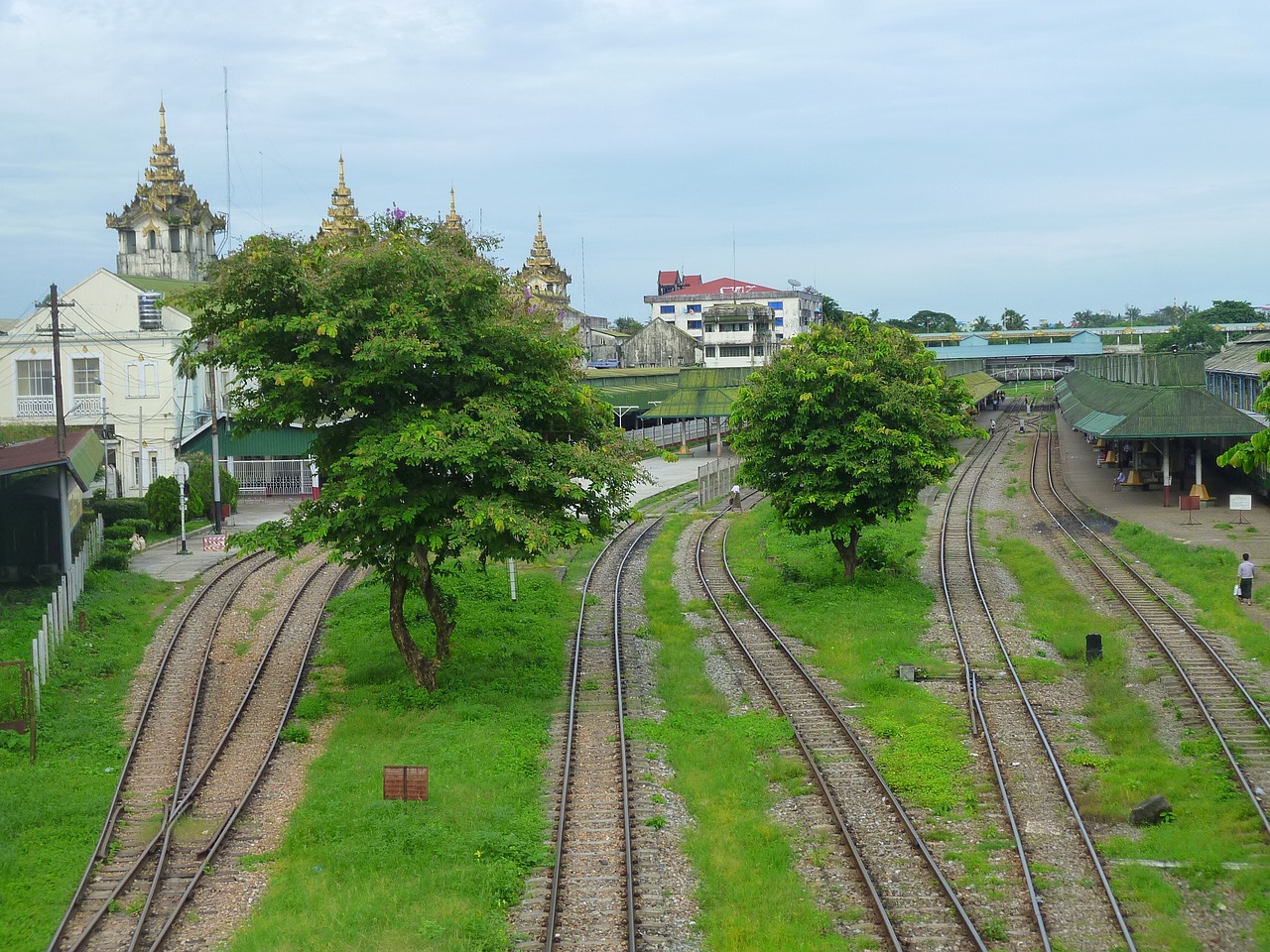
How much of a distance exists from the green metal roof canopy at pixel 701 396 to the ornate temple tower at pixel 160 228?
3012 centimetres

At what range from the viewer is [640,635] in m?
26.3

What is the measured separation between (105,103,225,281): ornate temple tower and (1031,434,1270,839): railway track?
59145mm

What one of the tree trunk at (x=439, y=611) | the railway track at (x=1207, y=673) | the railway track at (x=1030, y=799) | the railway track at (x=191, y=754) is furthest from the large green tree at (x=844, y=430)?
the railway track at (x=191, y=754)

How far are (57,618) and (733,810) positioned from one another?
1662 cm

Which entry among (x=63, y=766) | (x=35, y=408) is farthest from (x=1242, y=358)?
(x=35, y=408)

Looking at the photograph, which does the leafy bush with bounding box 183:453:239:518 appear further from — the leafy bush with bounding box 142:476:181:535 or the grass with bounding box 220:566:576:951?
the grass with bounding box 220:566:576:951

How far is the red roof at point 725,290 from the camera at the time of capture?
458 feet

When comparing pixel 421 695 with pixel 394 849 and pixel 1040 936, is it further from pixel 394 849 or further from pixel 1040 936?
pixel 1040 936

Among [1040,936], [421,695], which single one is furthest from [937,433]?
[1040,936]

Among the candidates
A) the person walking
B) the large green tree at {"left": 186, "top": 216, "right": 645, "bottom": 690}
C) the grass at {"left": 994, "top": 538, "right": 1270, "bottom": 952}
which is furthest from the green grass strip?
the person walking

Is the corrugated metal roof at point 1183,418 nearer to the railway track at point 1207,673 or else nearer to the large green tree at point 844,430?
the railway track at point 1207,673

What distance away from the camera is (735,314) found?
374ft

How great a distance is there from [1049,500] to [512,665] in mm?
32376

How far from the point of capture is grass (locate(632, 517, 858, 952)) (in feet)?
39.8
